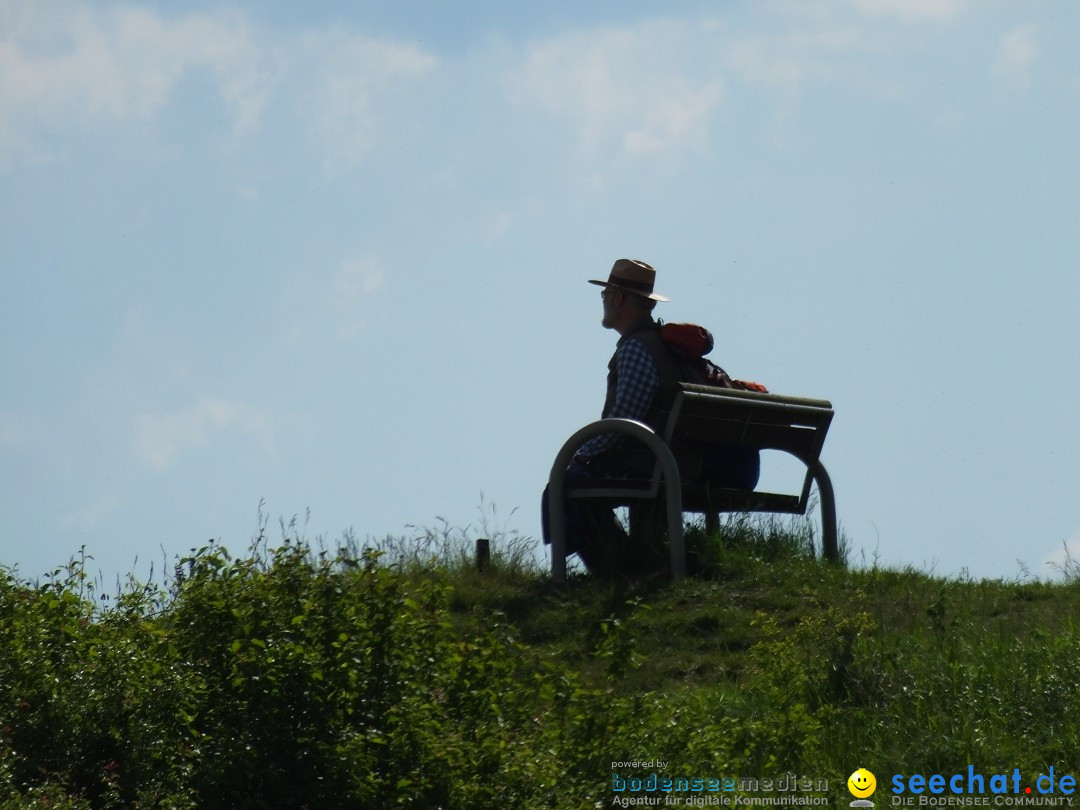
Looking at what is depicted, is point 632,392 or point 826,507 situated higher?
point 632,392

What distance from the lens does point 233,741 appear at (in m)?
5.79

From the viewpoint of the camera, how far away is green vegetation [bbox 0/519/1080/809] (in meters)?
5.55

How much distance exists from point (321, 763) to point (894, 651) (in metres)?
2.47

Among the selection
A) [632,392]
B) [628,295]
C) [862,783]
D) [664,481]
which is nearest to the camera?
[862,783]

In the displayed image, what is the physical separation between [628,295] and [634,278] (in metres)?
0.11

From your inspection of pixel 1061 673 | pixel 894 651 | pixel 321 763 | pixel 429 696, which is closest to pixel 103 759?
pixel 321 763

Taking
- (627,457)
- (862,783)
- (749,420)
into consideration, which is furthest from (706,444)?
(862,783)

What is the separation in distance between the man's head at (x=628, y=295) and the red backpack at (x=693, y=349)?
0.24 m

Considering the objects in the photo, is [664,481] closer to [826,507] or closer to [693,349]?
[693,349]

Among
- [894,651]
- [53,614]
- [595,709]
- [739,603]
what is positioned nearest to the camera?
[595,709]

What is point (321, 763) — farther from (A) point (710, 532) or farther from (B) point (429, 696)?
(A) point (710, 532)

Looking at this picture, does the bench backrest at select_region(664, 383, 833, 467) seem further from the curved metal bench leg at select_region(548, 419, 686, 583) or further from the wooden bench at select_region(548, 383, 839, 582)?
the curved metal bench leg at select_region(548, 419, 686, 583)

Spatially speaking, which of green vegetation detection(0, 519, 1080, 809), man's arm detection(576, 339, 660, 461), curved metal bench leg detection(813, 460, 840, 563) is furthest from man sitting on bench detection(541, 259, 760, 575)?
green vegetation detection(0, 519, 1080, 809)

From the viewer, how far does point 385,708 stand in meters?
5.72
